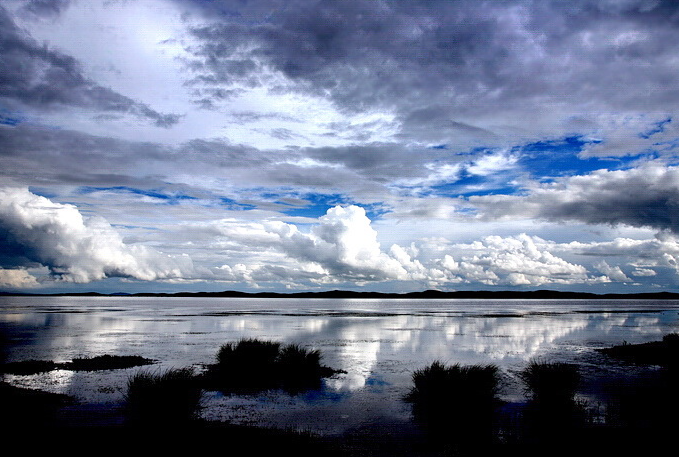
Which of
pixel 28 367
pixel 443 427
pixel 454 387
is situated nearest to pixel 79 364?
pixel 28 367

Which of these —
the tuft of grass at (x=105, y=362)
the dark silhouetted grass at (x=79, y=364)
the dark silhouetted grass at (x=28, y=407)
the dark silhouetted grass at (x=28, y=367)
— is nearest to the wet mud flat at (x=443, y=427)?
the dark silhouetted grass at (x=28, y=407)

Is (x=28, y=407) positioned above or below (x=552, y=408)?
below

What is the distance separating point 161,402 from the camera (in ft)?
52.9

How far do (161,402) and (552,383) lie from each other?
16677mm

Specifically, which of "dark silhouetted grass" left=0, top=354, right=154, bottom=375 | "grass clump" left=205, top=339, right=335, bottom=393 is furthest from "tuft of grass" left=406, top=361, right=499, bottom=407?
"dark silhouetted grass" left=0, top=354, right=154, bottom=375

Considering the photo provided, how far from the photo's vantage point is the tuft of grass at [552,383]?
19.8 metres

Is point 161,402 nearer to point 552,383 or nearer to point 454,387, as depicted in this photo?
point 454,387

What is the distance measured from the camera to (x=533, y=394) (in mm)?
20875

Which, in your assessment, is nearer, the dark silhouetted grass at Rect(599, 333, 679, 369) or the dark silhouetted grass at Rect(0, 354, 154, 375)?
the dark silhouetted grass at Rect(0, 354, 154, 375)

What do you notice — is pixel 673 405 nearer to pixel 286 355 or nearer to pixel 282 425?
pixel 282 425

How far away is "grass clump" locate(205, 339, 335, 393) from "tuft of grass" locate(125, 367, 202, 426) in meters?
5.70

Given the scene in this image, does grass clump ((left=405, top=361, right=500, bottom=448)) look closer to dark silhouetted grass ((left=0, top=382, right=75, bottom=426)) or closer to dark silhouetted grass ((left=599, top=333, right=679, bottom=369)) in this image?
dark silhouetted grass ((left=0, top=382, right=75, bottom=426))

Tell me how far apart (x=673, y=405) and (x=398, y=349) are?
21442 millimetres

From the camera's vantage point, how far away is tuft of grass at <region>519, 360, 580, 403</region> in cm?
1977
